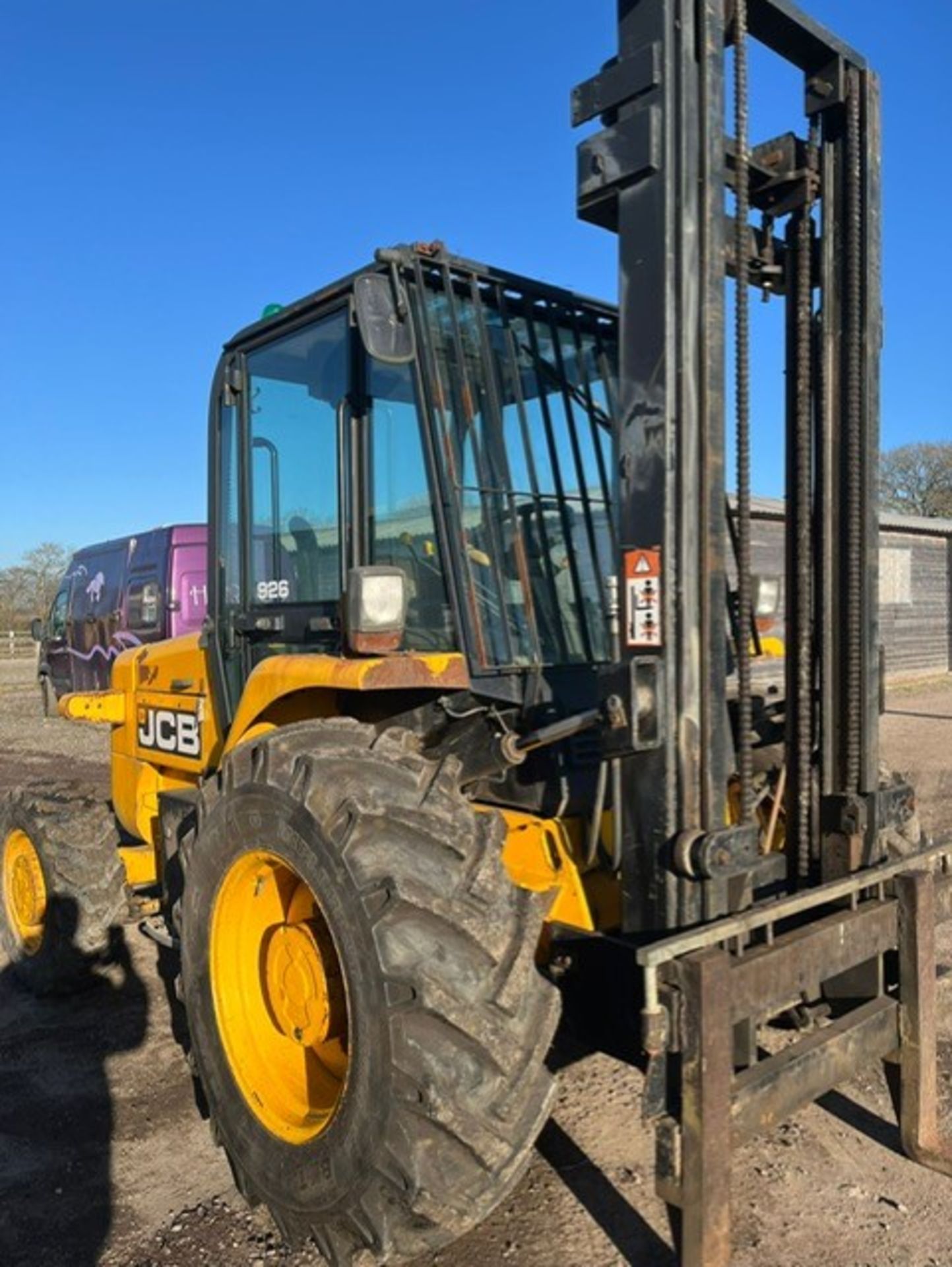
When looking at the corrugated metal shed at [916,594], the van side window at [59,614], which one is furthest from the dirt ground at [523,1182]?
the corrugated metal shed at [916,594]

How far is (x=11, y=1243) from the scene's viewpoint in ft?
10.3

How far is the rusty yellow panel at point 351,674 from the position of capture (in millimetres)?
3199

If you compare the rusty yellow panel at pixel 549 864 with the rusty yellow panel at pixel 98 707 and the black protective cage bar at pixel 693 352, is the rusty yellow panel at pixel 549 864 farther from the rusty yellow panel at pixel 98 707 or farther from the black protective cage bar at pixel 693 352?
the rusty yellow panel at pixel 98 707

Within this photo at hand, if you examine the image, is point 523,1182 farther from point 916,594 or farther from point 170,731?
point 916,594

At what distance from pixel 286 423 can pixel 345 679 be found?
4.54 ft

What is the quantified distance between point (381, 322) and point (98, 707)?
3.53 m

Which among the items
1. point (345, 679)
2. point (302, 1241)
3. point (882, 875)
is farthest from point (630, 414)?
point (302, 1241)

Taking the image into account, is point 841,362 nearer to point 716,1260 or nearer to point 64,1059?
point 716,1260

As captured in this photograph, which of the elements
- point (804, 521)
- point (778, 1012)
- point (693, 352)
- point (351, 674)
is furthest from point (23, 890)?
point (693, 352)

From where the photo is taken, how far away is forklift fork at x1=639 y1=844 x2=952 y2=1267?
257 centimetres

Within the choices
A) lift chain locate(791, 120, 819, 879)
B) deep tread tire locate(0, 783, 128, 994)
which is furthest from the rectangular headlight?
deep tread tire locate(0, 783, 128, 994)

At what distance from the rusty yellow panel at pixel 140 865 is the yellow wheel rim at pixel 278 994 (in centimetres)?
227

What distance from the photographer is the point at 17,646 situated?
138 ft

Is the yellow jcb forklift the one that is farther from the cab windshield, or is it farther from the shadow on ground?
the shadow on ground
